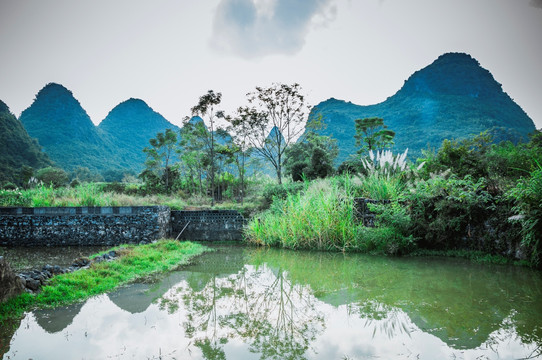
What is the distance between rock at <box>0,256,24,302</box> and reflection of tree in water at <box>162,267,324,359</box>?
197cm

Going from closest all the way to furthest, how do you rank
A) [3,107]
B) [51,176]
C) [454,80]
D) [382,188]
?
[382,188], [51,176], [3,107], [454,80]

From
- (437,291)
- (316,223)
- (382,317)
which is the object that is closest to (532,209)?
(437,291)

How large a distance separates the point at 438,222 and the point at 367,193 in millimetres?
2315

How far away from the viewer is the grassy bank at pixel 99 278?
4.09 meters

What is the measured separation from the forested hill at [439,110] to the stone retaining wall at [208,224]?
28.8 meters

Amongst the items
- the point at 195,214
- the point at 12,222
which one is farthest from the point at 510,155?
the point at 12,222

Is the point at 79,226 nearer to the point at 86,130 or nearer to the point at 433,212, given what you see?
the point at 433,212

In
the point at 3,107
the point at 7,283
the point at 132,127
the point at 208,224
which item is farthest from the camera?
the point at 132,127

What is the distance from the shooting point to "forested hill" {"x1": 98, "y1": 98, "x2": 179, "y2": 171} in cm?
6254

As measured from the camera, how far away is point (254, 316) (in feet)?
12.7

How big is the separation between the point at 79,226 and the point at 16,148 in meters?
41.0

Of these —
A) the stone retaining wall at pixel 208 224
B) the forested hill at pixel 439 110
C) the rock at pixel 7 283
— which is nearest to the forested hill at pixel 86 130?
the forested hill at pixel 439 110

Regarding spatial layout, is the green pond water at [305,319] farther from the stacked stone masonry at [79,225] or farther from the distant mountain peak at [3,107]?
the distant mountain peak at [3,107]

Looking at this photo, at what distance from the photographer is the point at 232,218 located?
448 inches
